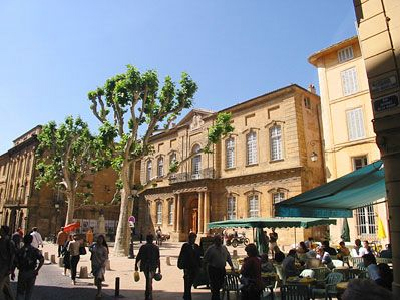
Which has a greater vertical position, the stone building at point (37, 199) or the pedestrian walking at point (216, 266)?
the stone building at point (37, 199)

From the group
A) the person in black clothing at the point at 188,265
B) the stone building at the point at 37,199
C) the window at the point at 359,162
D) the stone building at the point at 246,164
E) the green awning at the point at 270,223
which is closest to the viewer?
the person in black clothing at the point at 188,265

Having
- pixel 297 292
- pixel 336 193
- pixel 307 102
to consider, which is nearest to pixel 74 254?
pixel 297 292

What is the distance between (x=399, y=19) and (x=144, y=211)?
3334cm

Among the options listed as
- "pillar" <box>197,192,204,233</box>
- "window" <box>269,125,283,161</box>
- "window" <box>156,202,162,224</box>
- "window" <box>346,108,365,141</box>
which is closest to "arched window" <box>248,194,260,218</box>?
"window" <box>269,125,283,161</box>

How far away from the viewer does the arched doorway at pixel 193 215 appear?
2985cm

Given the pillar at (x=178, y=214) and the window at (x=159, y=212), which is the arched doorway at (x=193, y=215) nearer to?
the pillar at (x=178, y=214)

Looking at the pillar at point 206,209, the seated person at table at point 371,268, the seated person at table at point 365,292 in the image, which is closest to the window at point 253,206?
the pillar at point 206,209

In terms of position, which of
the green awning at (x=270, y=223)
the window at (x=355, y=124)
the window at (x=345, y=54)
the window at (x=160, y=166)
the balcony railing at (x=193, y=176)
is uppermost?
the window at (x=345, y=54)

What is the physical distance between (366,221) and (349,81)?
7669 mm

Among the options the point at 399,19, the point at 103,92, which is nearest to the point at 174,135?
the point at 103,92

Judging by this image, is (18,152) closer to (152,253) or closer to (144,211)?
(144,211)

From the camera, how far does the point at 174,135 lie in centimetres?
3409

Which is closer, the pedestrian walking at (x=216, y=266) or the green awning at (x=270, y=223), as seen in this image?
the pedestrian walking at (x=216, y=266)

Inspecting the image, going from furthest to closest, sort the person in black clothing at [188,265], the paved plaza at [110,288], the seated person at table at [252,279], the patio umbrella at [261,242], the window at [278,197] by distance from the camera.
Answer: the window at [278,197]
the patio umbrella at [261,242]
the paved plaza at [110,288]
the person in black clothing at [188,265]
the seated person at table at [252,279]
